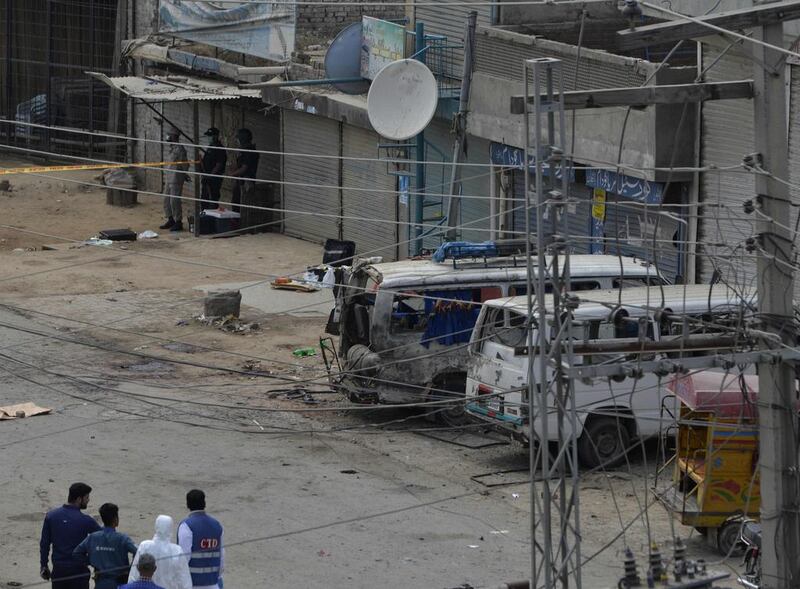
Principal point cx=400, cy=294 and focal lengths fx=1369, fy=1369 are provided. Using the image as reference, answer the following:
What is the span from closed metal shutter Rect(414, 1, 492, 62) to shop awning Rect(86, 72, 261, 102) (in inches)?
181

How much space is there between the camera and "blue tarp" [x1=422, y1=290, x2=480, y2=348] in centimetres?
1573

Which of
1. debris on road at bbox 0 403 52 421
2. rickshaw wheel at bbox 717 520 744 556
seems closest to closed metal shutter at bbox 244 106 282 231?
debris on road at bbox 0 403 52 421

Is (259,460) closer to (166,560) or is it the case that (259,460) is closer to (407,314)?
(407,314)

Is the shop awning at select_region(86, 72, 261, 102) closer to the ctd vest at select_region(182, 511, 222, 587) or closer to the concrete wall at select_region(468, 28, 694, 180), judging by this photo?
the concrete wall at select_region(468, 28, 694, 180)

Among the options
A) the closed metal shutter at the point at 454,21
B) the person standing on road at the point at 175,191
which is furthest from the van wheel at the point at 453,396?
the person standing on road at the point at 175,191

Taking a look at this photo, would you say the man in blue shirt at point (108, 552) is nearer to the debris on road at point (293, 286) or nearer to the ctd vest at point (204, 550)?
the ctd vest at point (204, 550)

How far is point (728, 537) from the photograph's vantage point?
12.2 meters

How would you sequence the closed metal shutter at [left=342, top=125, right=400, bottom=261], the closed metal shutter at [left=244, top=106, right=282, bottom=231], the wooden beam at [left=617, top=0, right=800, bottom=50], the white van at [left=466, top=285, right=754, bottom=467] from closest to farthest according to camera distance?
the wooden beam at [left=617, top=0, right=800, bottom=50]
the white van at [left=466, top=285, right=754, bottom=467]
the closed metal shutter at [left=342, top=125, right=400, bottom=261]
the closed metal shutter at [left=244, top=106, right=282, bottom=231]

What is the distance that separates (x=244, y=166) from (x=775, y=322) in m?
20.2

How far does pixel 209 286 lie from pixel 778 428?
15.3m

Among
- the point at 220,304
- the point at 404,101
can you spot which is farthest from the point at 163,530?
the point at 220,304

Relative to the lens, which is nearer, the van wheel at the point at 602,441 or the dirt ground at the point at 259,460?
the dirt ground at the point at 259,460

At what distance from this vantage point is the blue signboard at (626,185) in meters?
18.7

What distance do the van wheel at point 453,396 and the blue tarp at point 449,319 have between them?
439 millimetres
